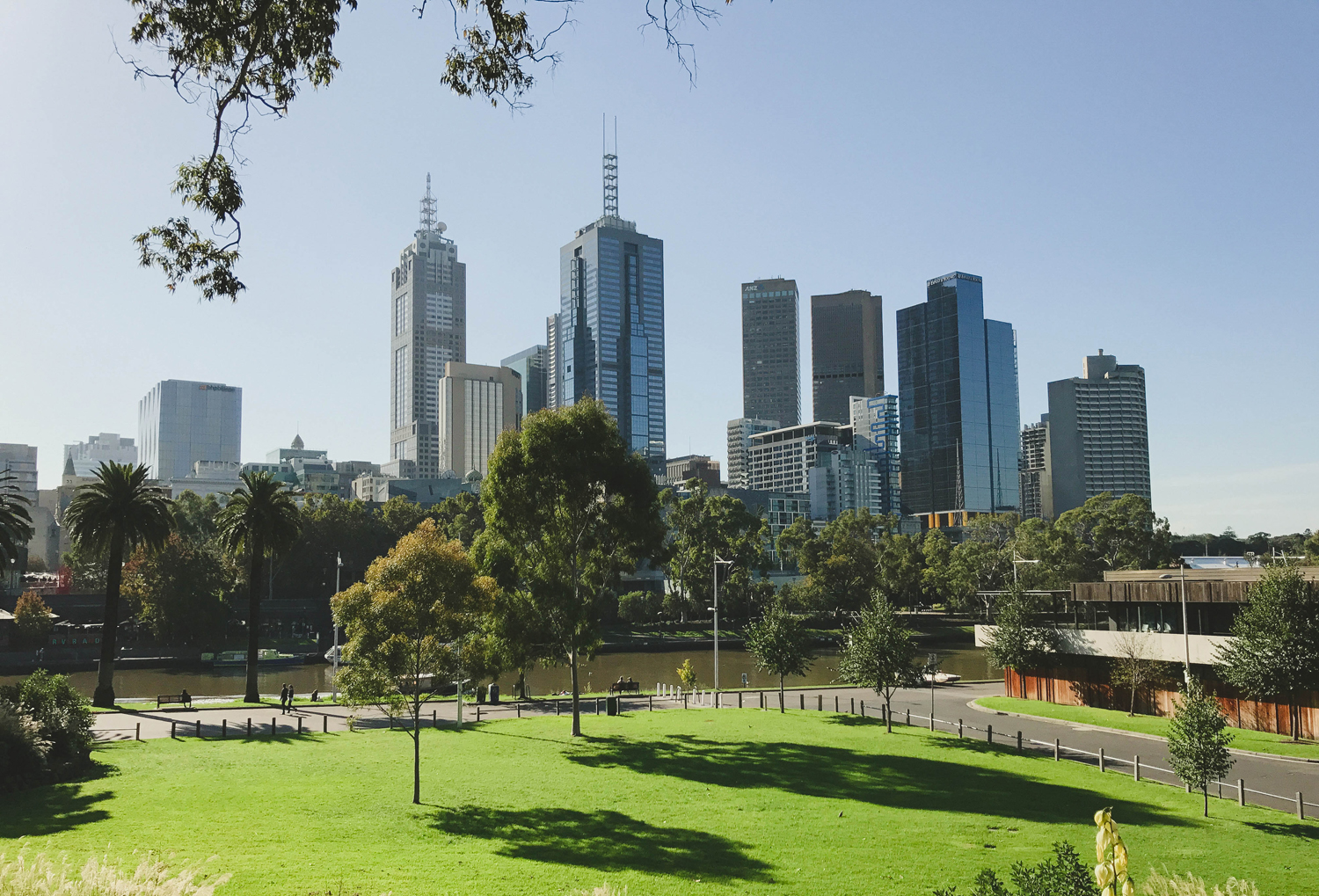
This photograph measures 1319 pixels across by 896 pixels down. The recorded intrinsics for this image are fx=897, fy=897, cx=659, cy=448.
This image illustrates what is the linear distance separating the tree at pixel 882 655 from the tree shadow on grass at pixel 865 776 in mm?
6223

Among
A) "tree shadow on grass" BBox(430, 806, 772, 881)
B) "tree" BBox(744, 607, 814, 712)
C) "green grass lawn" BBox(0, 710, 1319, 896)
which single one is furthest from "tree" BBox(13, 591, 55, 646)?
"tree shadow on grass" BBox(430, 806, 772, 881)

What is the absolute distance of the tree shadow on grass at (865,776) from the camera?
2312cm

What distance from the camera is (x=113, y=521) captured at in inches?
1848

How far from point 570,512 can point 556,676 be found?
3807cm

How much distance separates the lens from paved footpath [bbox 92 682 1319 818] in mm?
28719

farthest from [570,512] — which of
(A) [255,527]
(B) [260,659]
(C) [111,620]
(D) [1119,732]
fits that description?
(B) [260,659]

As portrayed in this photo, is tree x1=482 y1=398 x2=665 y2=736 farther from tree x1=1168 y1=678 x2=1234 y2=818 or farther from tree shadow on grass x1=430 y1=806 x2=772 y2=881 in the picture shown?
tree x1=1168 y1=678 x2=1234 y2=818

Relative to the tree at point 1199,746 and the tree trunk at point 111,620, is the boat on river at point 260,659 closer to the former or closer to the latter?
the tree trunk at point 111,620

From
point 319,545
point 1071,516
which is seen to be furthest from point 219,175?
point 1071,516

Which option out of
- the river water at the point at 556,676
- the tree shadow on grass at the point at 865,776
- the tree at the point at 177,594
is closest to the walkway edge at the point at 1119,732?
the tree shadow on grass at the point at 865,776

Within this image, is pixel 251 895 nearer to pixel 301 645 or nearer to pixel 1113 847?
pixel 1113 847

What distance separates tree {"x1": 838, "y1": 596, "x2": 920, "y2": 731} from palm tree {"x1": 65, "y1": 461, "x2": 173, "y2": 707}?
3621 centimetres

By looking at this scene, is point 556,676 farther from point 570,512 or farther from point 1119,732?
point 1119,732

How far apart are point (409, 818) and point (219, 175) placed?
48.5 ft
